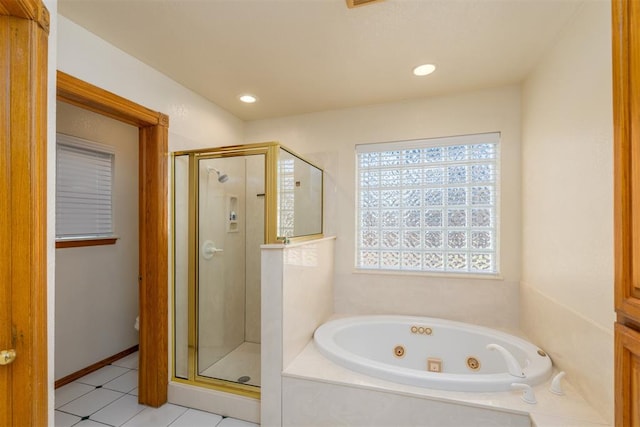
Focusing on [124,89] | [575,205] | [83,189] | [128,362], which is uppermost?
[124,89]

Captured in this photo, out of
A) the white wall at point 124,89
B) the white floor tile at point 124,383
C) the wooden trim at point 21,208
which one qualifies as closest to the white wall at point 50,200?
the white wall at point 124,89

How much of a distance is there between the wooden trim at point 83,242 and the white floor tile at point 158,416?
4.73 feet

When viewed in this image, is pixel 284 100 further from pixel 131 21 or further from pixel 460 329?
pixel 460 329

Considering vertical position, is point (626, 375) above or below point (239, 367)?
above

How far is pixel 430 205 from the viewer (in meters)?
2.59

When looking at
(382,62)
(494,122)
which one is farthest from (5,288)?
(494,122)

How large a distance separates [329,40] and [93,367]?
127 inches

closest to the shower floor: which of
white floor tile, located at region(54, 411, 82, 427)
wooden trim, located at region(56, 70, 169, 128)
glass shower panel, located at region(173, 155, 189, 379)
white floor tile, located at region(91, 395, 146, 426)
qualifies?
glass shower panel, located at region(173, 155, 189, 379)

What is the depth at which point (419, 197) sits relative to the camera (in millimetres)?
2629

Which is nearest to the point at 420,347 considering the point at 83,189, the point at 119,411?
the point at 119,411

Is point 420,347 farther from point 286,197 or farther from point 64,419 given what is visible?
point 64,419

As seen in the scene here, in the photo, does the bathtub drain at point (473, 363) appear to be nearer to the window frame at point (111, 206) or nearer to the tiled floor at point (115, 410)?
the tiled floor at point (115, 410)

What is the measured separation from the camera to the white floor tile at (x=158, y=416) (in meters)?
1.89

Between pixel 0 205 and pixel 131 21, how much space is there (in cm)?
120
